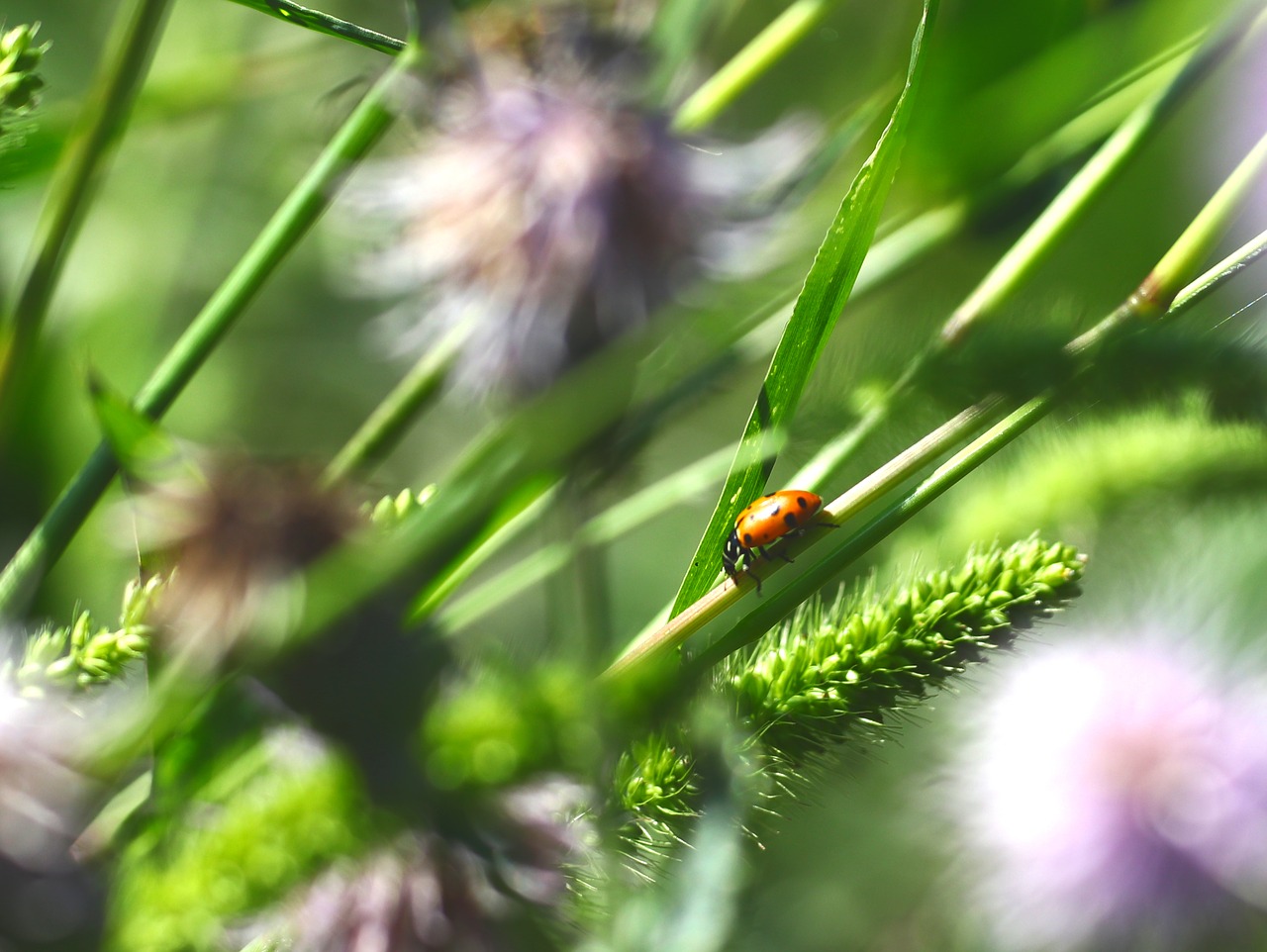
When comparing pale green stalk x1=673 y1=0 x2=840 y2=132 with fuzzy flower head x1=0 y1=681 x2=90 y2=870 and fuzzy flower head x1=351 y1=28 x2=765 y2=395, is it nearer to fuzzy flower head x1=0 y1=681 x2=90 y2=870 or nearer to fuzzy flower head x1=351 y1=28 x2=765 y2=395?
fuzzy flower head x1=351 y1=28 x2=765 y2=395

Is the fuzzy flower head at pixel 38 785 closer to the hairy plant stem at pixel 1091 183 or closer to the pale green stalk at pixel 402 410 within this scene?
the pale green stalk at pixel 402 410

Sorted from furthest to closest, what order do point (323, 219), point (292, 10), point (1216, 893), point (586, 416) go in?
point (323, 219) < point (1216, 893) < point (292, 10) < point (586, 416)

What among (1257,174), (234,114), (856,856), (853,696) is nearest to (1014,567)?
(853,696)

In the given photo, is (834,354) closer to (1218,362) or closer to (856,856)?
(1218,362)

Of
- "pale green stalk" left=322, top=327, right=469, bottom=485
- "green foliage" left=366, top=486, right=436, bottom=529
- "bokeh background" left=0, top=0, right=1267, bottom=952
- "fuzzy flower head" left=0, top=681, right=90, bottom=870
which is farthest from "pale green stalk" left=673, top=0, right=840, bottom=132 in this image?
"fuzzy flower head" left=0, top=681, right=90, bottom=870

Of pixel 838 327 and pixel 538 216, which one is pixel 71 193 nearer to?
pixel 538 216

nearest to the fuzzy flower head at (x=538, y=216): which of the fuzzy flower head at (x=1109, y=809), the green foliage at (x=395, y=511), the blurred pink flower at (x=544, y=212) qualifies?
the blurred pink flower at (x=544, y=212)
